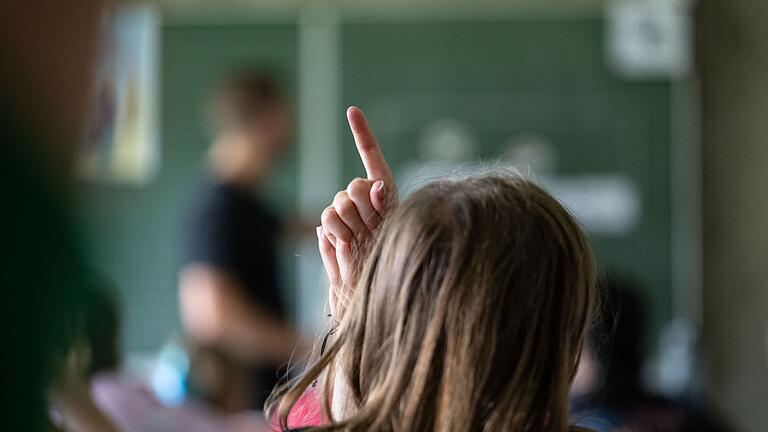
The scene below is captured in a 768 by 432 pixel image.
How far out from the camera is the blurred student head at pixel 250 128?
9.00 feet

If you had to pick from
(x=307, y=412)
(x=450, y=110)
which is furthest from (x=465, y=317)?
(x=450, y=110)

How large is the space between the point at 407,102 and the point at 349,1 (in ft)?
1.55

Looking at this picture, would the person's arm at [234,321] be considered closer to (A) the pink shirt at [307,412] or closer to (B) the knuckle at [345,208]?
(A) the pink shirt at [307,412]

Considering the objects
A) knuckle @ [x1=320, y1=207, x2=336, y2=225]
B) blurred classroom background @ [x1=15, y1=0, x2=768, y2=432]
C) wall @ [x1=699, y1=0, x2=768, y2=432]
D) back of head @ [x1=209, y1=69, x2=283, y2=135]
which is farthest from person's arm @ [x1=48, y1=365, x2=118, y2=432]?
blurred classroom background @ [x1=15, y1=0, x2=768, y2=432]

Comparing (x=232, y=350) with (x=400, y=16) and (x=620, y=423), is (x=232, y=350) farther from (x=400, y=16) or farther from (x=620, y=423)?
(x=400, y=16)

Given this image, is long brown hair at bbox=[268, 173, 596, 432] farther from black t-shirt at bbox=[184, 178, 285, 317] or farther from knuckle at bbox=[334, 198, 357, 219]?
black t-shirt at bbox=[184, 178, 285, 317]

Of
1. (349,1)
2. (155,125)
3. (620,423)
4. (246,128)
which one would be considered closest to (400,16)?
(349,1)

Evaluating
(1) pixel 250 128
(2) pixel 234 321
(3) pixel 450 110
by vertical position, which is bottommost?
(2) pixel 234 321

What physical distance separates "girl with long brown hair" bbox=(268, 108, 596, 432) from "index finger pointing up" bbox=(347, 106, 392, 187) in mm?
107

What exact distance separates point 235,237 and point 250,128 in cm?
33

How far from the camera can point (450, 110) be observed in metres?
4.06

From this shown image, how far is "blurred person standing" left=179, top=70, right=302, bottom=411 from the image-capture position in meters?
2.69

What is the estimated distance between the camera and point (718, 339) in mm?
3316

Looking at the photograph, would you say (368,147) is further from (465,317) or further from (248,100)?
(248,100)
